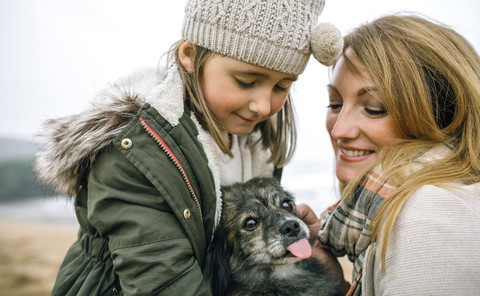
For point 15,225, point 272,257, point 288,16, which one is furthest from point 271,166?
point 15,225

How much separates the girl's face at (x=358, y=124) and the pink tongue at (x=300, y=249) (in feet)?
1.65

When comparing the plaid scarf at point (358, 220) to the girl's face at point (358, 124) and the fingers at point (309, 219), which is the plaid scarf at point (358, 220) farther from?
the fingers at point (309, 219)

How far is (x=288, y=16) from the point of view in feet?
6.79

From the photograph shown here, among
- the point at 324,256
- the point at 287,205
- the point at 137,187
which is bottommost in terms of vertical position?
the point at 324,256

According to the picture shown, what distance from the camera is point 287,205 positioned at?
106 inches

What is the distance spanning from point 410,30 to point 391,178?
0.98m

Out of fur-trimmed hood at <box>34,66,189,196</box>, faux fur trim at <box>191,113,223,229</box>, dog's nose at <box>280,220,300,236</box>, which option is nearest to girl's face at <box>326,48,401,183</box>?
dog's nose at <box>280,220,300,236</box>

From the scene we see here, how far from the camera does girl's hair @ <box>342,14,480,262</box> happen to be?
2027 millimetres

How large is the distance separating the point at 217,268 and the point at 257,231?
0.36 metres

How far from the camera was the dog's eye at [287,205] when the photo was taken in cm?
267

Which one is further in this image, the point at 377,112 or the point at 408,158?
the point at 377,112

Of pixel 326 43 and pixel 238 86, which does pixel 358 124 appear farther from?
pixel 238 86

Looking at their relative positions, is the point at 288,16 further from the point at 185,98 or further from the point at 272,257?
the point at 272,257

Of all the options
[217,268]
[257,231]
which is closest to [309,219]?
[257,231]
